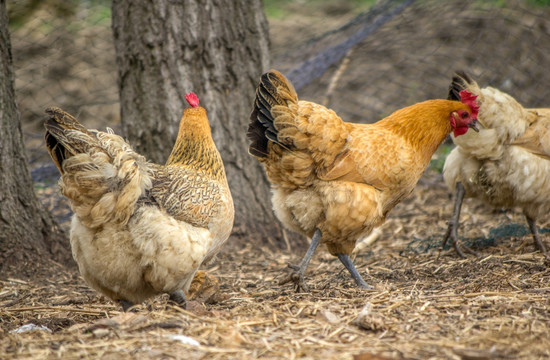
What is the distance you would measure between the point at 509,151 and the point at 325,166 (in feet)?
6.79

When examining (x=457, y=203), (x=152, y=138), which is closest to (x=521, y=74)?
(x=457, y=203)

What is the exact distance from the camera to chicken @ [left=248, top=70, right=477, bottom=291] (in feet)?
13.8

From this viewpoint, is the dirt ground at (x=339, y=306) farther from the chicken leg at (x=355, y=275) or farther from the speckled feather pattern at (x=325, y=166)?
the speckled feather pattern at (x=325, y=166)

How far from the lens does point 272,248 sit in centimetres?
601

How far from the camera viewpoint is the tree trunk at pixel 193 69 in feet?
17.8

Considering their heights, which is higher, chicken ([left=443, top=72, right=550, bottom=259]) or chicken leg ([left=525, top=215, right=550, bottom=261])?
chicken ([left=443, top=72, right=550, bottom=259])

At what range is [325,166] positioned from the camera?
14.0 ft

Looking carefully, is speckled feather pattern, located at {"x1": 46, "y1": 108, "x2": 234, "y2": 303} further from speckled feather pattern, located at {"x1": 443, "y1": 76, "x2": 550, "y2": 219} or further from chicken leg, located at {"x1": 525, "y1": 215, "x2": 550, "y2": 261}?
chicken leg, located at {"x1": 525, "y1": 215, "x2": 550, "y2": 261}

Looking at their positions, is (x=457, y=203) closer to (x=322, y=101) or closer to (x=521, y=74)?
(x=322, y=101)

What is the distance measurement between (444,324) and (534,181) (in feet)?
8.54

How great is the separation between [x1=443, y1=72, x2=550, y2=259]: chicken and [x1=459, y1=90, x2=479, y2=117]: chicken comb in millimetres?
166

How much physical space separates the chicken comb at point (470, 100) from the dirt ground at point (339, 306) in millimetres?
1410

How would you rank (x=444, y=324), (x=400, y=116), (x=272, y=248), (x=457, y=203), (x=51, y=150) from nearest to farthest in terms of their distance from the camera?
(x=444, y=324) → (x=51, y=150) → (x=400, y=116) → (x=457, y=203) → (x=272, y=248)

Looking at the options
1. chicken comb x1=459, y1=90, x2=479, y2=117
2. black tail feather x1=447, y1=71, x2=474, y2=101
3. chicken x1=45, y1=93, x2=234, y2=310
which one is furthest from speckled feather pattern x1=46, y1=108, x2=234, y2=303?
black tail feather x1=447, y1=71, x2=474, y2=101
